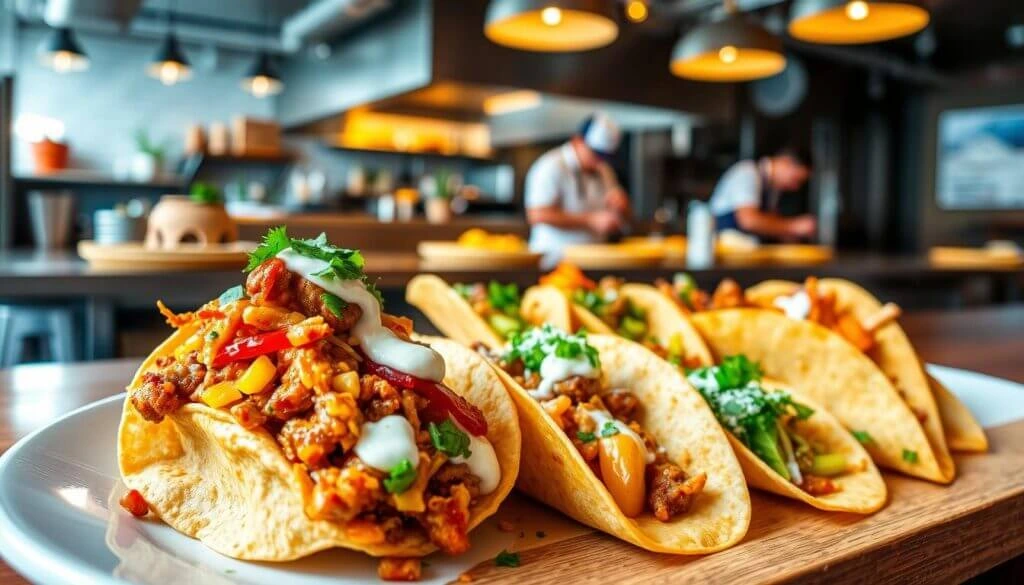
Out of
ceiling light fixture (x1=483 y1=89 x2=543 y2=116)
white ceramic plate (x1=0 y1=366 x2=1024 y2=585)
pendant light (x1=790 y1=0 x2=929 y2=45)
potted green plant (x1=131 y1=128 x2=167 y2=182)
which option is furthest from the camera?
potted green plant (x1=131 y1=128 x2=167 y2=182)

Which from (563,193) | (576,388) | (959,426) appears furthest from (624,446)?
(563,193)

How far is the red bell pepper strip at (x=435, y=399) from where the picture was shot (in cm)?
96

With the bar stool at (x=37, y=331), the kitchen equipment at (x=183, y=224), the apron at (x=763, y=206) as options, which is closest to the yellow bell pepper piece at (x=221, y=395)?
the kitchen equipment at (x=183, y=224)

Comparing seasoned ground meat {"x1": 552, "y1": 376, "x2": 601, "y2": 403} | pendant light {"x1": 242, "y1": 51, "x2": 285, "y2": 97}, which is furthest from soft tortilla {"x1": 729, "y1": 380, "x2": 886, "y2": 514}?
pendant light {"x1": 242, "y1": 51, "x2": 285, "y2": 97}

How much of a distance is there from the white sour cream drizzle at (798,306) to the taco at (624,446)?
1.80 ft

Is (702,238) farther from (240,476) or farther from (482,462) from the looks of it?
(240,476)

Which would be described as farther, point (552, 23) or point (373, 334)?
point (552, 23)

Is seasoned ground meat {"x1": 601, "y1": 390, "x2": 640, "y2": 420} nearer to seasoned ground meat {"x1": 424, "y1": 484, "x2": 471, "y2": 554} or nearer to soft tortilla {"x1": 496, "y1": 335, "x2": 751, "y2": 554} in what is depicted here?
soft tortilla {"x1": 496, "y1": 335, "x2": 751, "y2": 554}

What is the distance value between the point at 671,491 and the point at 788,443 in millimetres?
322

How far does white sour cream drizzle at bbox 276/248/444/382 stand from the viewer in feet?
3.15

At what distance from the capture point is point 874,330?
68.1 inches

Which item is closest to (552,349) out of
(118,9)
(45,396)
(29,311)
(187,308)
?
(45,396)

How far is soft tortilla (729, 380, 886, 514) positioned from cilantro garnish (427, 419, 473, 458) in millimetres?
472

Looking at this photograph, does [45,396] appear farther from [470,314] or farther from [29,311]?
[29,311]
